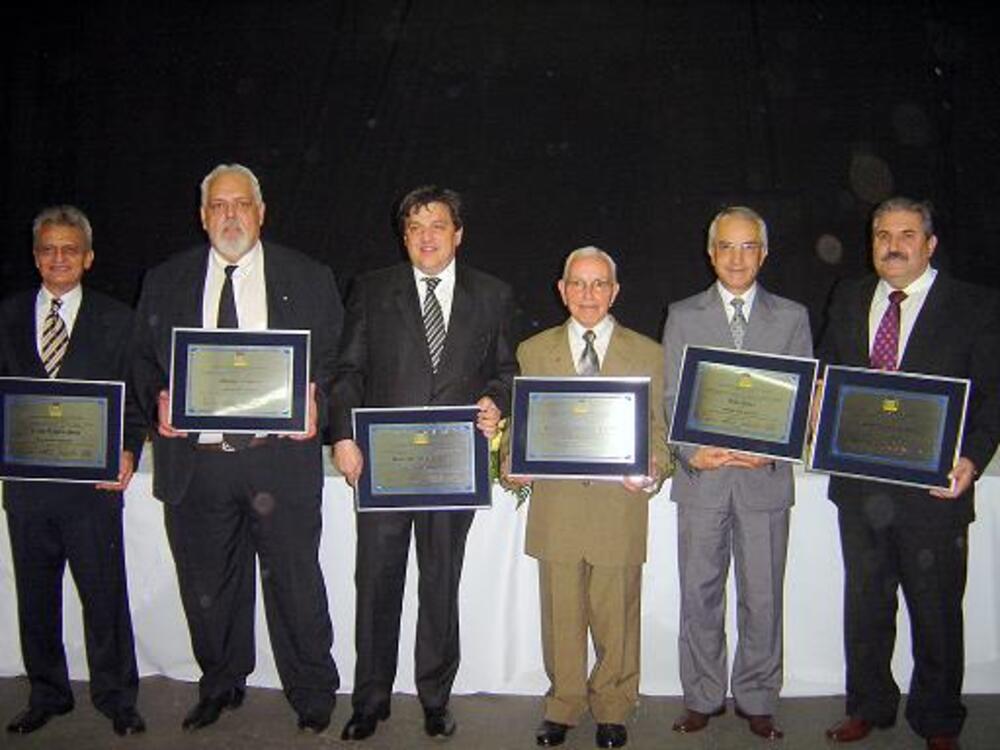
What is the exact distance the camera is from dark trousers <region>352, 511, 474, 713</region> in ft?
10.2

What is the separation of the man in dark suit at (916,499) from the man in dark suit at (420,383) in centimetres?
128

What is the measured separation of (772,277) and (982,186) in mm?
1184

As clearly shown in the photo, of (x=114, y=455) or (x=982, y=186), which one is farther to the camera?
(x=982, y=186)

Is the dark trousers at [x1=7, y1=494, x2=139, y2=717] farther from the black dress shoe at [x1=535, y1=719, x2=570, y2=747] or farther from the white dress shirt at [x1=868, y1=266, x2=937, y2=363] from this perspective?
the white dress shirt at [x1=868, y1=266, x2=937, y2=363]

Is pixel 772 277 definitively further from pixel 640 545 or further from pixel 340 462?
pixel 340 462

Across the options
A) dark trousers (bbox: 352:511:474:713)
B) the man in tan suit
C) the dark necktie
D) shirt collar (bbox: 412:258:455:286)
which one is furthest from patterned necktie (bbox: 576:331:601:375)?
the dark necktie

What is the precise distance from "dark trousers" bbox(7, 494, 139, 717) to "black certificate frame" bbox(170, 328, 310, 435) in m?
0.54

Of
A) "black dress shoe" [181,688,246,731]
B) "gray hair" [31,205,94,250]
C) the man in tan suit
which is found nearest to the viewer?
the man in tan suit

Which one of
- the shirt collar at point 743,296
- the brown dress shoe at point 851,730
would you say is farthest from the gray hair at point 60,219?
the brown dress shoe at point 851,730

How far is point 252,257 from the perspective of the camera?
3.15m

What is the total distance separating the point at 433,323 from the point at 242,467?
83 centimetres

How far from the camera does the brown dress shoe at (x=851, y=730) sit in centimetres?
320

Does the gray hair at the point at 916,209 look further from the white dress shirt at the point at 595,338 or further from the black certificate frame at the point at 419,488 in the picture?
the black certificate frame at the point at 419,488

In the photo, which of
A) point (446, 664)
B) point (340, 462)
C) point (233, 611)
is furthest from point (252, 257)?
point (446, 664)
